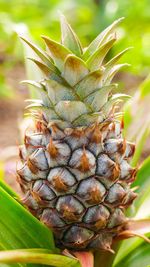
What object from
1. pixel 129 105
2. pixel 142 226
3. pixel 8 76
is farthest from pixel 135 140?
pixel 8 76

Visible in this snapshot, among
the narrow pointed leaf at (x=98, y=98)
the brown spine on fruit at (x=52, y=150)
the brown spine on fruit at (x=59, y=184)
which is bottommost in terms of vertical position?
the brown spine on fruit at (x=59, y=184)

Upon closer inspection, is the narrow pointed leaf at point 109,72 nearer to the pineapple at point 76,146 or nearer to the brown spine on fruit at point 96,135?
the pineapple at point 76,146

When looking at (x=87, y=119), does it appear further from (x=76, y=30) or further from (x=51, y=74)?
(x=76, y=30)

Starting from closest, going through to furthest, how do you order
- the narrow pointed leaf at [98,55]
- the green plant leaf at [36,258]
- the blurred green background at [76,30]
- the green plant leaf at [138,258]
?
1. the green plant leaf at [36,258]
2. the narrow pointed leaf at [98,55]
3. the green plant leaf at [138,258]
4. the blurred green background at [76,30]

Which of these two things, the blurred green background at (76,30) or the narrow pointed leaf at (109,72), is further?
the blurred green background at (76,30)

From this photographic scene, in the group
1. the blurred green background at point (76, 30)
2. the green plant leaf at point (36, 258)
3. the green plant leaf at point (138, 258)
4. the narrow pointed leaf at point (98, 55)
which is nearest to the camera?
the green plant leaf at point (36, 258)

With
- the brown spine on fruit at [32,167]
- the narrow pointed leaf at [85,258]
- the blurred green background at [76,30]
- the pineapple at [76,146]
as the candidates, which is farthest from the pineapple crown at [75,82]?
the blurred green background at [76,30]

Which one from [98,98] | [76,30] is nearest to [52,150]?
[98,98]
